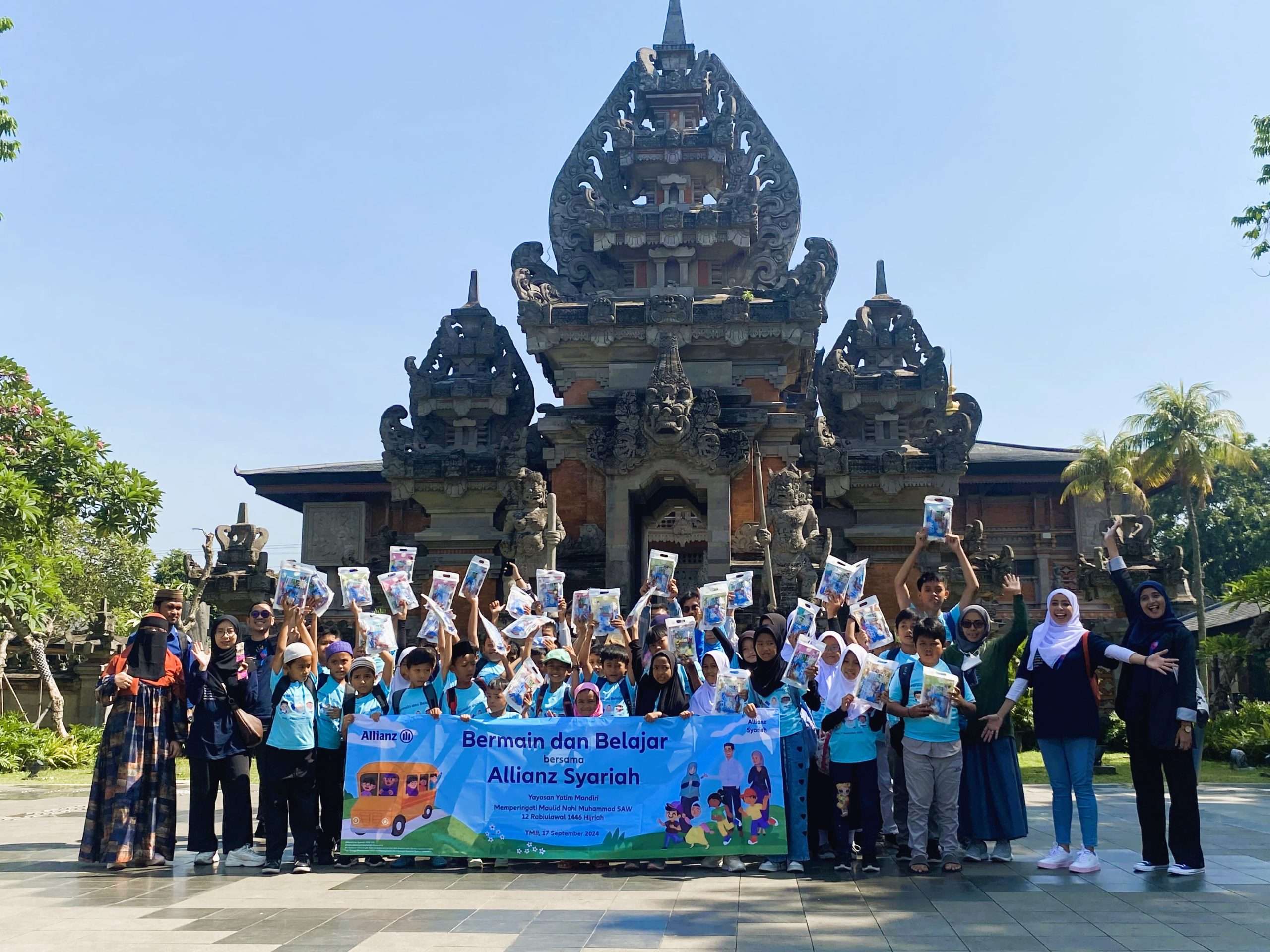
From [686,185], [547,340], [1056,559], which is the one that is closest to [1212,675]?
[1056,559]

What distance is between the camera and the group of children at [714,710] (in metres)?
8.36

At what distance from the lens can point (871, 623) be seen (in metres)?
10.1

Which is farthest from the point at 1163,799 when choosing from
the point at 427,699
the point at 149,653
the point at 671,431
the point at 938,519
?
the point at 671,431

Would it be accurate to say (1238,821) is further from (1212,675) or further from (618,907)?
(1212,675)

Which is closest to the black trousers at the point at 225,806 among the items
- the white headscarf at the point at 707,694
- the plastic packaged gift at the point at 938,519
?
the white headscarf at the point at 707,694

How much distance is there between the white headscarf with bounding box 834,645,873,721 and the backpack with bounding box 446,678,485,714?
283cm

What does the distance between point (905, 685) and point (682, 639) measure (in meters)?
1.77

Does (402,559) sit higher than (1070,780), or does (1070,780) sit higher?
(402,559)

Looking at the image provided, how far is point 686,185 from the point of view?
26016mm

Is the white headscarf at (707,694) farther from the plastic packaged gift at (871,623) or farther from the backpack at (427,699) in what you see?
the backpack at (427,699)

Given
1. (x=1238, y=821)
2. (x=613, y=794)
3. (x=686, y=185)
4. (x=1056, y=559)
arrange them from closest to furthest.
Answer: (x=613, y=794) → (x=1238, y=821) → (x=686, y=185) → (x=1056, y=559)

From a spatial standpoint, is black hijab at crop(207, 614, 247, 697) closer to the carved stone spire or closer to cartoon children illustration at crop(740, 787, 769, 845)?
cartoon children illustration at crop(740, 787, 769, 845)

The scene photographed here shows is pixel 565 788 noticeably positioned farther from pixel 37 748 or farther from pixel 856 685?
pixel 37 748

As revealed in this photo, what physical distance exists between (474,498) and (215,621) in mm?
12634
